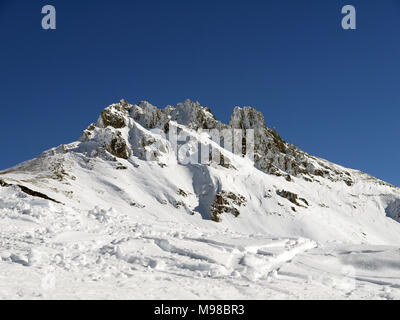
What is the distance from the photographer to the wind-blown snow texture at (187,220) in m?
12.0

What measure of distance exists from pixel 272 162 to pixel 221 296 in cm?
10459

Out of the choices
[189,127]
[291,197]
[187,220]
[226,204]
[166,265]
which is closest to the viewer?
[166,265]

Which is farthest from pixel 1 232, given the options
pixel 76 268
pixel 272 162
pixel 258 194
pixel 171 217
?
pixel 272 162

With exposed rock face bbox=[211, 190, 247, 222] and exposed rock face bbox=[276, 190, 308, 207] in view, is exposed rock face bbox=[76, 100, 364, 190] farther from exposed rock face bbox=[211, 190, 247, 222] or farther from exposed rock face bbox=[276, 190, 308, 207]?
exposed rock face bbox=[276, 190, 308, 207]

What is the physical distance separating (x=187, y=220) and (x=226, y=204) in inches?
500

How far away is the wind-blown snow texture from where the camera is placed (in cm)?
1204

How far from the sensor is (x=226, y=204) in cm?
7938

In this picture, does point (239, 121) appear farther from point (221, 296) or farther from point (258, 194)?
point (221, 296)

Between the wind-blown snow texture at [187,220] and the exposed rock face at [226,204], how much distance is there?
0.93 feet

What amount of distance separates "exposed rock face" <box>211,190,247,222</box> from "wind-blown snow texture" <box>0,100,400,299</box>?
0.28 metres

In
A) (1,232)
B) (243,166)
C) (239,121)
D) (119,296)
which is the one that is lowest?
(119,296)

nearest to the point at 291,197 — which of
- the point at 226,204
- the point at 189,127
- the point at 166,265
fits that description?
the point at 226,204

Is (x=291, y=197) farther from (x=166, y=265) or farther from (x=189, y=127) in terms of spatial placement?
(x=166, y=265)

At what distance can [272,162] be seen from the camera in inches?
4429
